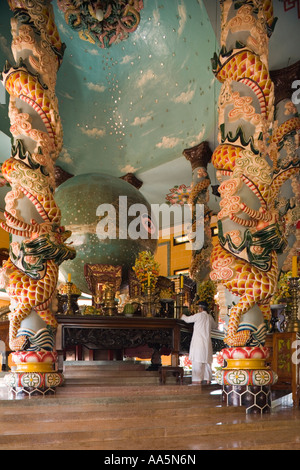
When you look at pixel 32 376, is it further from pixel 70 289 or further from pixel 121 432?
pixel 70 289

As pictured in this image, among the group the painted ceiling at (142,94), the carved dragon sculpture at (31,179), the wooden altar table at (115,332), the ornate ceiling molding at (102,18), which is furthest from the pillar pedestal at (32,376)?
the ornate ceiling molding at (102,18)

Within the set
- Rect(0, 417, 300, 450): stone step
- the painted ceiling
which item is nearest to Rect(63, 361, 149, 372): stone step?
Rect(0, 417, 300, 450): stone step

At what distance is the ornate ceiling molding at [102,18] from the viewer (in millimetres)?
9484

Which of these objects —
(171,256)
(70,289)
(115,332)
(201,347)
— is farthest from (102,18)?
(171,256)

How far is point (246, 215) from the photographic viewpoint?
5039mm

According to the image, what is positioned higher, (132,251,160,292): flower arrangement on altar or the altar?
(132,251,160,292): flower arrangement on altar

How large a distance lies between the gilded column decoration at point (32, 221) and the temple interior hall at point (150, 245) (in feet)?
0.05

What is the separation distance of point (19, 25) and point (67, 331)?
375cm

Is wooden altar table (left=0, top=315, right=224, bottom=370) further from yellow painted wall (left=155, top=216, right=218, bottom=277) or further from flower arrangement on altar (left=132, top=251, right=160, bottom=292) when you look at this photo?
yellow painted wall (left=155, top=216, right=218, bottom=277)

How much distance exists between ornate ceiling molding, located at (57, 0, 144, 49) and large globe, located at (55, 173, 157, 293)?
322 centimetres

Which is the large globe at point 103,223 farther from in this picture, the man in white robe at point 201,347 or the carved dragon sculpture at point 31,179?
the carved dragon sculpture at point 31,179

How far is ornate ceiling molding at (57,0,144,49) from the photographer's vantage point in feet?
31.1

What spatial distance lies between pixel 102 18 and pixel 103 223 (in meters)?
4.06
